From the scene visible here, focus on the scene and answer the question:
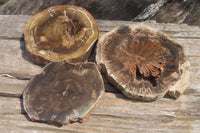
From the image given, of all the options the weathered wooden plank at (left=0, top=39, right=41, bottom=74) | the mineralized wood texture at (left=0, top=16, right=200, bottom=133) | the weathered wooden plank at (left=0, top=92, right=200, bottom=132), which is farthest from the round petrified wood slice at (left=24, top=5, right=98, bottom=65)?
the weathered wooden plank at (left=0, top=92, right=200, bottom=132)

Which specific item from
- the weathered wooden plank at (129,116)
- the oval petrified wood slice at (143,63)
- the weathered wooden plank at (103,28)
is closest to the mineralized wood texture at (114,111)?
the weathered wooden plank at (129,116)

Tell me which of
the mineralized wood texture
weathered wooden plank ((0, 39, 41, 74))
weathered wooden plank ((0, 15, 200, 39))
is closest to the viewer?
the mineralized wood texture

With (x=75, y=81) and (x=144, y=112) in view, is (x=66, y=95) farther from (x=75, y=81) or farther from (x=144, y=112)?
(x=144, y=112)

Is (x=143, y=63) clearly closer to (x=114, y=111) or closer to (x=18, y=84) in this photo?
(x=114, y=111)

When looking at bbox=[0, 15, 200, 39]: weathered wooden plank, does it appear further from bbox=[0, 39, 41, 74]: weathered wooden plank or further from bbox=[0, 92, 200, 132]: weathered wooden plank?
bbox=[0, 92, 200, 132]: weathered wooden plank

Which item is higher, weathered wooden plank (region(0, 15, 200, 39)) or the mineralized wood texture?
weathered wooden plank (region(0, 15, 200, 39))

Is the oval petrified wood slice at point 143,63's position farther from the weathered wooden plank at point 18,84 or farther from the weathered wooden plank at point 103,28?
the weathered wooden plank at point 103,28

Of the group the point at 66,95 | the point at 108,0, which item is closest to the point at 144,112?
the point at 66,95
